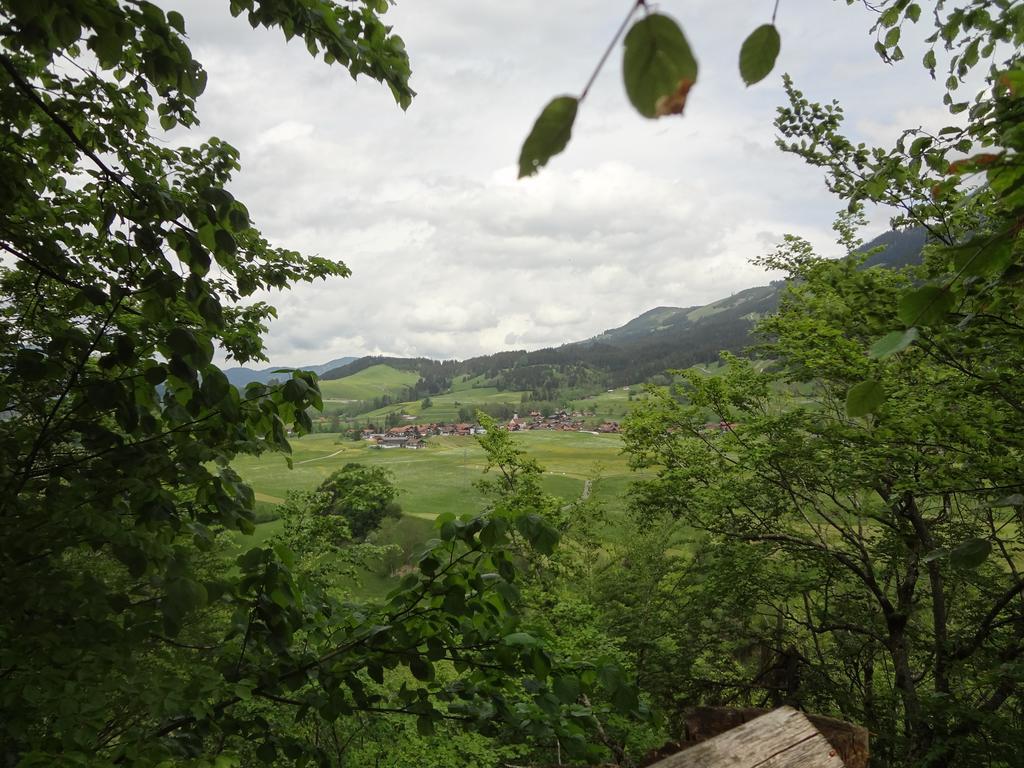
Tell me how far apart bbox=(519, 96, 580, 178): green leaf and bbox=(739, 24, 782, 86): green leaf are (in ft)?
1.09

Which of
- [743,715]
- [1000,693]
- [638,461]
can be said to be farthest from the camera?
[638,461]

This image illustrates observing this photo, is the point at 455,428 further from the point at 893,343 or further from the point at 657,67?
the point at 657,67

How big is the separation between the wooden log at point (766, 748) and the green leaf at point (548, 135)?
261 centimetres

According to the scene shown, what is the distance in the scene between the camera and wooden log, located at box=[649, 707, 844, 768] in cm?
236

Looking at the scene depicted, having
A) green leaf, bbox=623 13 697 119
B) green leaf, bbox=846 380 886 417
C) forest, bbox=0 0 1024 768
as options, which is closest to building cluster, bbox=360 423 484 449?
forest, bbox=0 0 1024 768

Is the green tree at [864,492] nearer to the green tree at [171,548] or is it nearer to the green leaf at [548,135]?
the green tree at [171,548]

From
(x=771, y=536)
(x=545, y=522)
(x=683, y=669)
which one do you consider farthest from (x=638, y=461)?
(x=545, y=522)

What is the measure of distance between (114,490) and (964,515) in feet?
43.8

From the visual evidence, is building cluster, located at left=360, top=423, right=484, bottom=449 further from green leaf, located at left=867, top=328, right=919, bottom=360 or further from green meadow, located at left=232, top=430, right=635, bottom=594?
green leaf, located at left=867, top=328, right=919, bottom=360

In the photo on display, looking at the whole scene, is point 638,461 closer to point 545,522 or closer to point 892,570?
point 892,570

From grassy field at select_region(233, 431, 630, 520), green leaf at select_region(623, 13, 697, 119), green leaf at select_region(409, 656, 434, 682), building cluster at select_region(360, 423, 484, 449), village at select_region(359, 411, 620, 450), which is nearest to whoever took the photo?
green leaf at select_region(623, 13, 697, 119)

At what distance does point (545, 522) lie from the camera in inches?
80.4

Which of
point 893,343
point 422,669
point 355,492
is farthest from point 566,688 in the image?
point 355,492

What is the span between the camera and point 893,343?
91 centimetres
